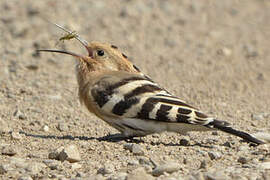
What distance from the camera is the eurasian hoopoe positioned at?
593 centimetres

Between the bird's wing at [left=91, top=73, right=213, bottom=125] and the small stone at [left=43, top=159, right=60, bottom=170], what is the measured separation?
1.05 metres

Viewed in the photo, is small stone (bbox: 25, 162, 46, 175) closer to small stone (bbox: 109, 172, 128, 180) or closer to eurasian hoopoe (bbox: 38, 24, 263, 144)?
small stone (bbox: 109, 172, 128, 180)

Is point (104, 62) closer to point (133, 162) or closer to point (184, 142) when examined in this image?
point (184, 142)

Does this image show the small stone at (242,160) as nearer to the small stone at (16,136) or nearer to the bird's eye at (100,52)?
the small stone at (16,136)

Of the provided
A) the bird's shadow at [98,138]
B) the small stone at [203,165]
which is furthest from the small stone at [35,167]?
the small stone at [203,165]

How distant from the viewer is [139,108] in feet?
19.8

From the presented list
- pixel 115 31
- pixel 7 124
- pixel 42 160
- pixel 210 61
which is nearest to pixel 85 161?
pixel 42 160

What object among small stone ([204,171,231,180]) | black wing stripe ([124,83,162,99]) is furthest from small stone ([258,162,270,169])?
black wing stripe ([124,83,162,99])

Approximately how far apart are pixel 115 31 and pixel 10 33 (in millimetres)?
1800

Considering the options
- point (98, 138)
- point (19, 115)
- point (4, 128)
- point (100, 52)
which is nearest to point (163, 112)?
point (98, 138)

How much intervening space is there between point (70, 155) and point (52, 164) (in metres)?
0.18

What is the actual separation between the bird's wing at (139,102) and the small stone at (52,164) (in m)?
1.05

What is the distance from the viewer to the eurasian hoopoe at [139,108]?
5930 mm

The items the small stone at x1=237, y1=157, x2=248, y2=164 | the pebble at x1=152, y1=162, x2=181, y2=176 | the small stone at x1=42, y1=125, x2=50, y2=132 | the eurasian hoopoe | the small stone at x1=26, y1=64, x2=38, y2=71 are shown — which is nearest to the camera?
the pebble at x1=152, y1=162, x2=181, y2=176
